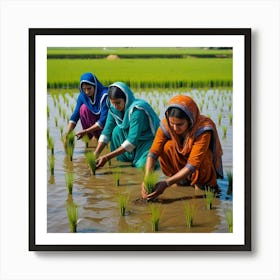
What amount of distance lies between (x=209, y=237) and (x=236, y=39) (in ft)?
3.01

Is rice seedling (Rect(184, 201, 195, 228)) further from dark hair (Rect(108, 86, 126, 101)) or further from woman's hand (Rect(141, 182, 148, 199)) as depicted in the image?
dark hair (Rect(108, 86, 126, 101))

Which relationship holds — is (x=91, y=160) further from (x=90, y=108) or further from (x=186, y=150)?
(x=186, y=150)

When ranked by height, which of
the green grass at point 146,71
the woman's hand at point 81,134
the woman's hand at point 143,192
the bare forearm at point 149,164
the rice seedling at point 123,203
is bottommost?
the rice seedling at point 123,203

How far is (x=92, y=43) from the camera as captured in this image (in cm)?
240

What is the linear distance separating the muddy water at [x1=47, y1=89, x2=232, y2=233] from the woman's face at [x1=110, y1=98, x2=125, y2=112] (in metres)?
0.18

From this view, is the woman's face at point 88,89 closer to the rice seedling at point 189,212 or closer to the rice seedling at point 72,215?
the rice seedling at point 72,215

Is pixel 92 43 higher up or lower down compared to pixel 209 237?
higher up

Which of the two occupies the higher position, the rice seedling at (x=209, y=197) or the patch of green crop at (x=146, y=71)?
the patch of green crop at (x=146, y=71)

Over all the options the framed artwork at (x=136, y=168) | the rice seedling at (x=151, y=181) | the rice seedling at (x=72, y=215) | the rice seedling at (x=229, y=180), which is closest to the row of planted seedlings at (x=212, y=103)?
the framed artwork at (x=136, y=168)

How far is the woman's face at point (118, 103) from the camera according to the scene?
244cm

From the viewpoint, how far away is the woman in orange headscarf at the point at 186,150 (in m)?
2.39
